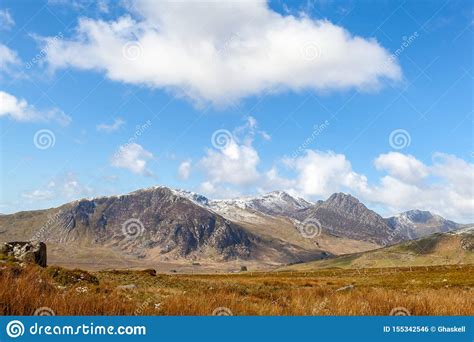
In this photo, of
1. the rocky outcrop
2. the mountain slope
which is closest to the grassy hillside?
the mountain slope

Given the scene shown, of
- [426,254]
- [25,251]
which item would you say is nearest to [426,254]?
→ [426,254]

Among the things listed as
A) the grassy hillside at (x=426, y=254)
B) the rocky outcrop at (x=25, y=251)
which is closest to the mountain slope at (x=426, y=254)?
the grassy hillside at (x=426, y=254)

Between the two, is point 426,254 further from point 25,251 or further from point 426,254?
point 25,251

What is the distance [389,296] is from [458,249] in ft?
562

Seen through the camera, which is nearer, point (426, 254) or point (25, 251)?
point (25, 251)

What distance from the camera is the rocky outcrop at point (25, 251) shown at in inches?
1539

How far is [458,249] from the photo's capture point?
163875 millimetres

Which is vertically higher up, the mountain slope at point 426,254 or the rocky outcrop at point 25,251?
the rocky outcrop at point 25,251

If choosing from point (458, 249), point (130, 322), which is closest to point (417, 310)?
point (130, 322)

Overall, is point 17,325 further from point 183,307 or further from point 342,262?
point 342,262

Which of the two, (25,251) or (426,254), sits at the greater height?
(25,251)

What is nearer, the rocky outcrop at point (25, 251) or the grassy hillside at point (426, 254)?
the rocky outcrop at point (25, 251)

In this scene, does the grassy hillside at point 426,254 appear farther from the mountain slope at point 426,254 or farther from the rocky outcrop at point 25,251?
the rocky outcrop at point 25,251

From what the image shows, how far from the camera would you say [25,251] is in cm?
4000
